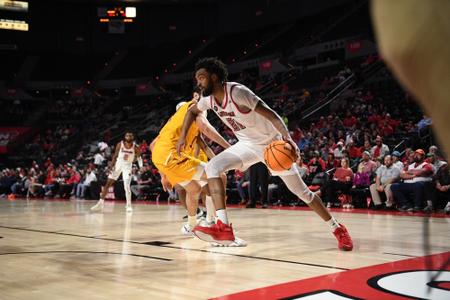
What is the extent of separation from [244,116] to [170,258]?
1.32 meters

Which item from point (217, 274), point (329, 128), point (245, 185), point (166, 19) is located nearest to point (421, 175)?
point (245, 185)

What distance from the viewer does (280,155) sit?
12.8 feet

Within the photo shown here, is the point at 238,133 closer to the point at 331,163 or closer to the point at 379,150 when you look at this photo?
the point at 331,163

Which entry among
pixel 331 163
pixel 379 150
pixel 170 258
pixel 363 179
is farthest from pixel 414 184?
pixel 170 258

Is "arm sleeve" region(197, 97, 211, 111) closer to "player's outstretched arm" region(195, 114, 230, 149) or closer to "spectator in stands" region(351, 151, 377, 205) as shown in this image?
"player's outstretched arm" region(195, 114, 230, 149)

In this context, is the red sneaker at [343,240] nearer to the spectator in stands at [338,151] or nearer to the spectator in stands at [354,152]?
the spectator in stands at [338,151]

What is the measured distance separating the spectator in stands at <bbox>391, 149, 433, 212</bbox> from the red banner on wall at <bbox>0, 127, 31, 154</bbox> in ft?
81.5

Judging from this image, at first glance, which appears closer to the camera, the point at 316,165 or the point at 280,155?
the point at 280,155

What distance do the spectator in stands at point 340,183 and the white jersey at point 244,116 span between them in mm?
6452

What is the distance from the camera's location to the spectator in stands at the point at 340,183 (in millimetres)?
10477

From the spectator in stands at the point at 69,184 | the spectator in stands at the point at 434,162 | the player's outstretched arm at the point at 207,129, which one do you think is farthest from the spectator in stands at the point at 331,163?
the spectator in stands at the point at 69,184

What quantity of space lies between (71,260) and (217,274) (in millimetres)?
1230

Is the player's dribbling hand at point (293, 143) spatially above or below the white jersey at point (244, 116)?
below

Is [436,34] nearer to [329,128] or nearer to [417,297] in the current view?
[417,297]
